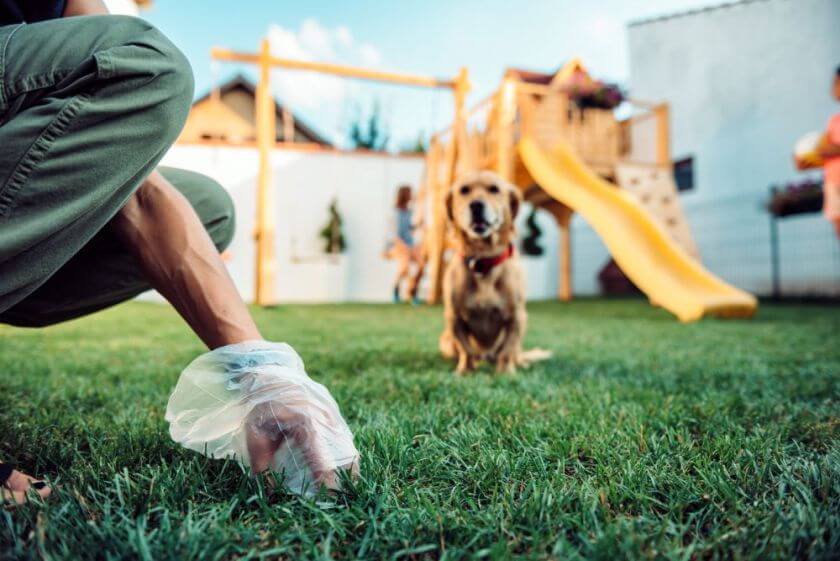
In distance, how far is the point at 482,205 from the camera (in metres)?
2.31

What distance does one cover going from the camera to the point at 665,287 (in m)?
4.94

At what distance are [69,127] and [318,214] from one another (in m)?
10.4

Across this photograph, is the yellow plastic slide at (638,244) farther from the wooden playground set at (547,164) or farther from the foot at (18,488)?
the foot at (18,488)

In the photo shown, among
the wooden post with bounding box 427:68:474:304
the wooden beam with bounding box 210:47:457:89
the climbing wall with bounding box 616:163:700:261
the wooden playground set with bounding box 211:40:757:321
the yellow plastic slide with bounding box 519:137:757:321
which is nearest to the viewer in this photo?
the yellow plastic slide with bounding box 519:137:757:321

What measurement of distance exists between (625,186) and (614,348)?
14.9 feet

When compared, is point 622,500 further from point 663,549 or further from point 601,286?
point 601,286

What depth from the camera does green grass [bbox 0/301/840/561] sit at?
633mm

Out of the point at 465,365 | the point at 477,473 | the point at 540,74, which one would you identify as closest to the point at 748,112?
the point at 540,74

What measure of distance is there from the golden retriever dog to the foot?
1.66m

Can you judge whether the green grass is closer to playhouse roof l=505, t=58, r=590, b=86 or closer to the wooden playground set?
the wooden playground set

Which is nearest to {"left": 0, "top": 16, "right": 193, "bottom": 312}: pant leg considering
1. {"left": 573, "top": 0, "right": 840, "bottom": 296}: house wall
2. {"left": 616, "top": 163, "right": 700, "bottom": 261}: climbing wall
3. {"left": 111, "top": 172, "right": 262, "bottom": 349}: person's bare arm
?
{"left": 111, "top": 172, "right": 262, "bottom": 349}: person's bare arm

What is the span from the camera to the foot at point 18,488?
71cm

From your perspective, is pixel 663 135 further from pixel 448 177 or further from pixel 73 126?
pixel 73 126

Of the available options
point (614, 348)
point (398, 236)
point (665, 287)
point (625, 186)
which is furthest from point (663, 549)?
point (398, 236)
